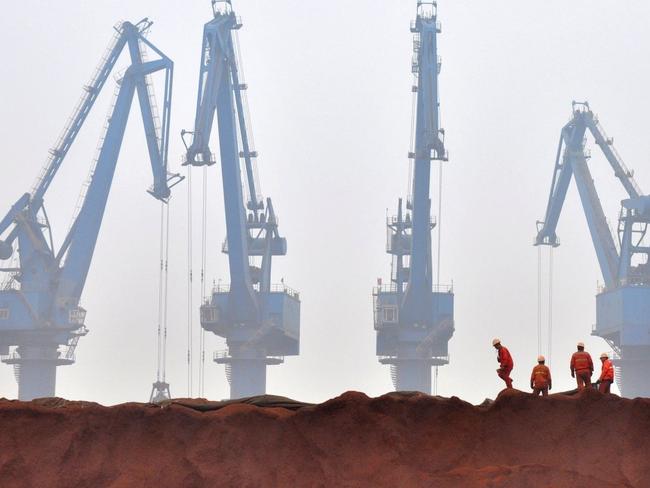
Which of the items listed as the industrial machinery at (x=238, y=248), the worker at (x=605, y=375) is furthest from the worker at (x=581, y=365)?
the industrial machinery at (x=238, y=248)

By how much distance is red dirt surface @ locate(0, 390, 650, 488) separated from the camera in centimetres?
2100

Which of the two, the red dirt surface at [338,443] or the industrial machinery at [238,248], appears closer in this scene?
the red dirt surface at [338,443]

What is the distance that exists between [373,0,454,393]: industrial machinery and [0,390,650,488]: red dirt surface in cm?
7913

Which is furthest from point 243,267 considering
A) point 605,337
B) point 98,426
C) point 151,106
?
point 98,426

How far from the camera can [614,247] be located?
398 feet

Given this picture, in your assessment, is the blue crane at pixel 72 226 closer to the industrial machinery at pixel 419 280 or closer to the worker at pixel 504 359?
the industrial machinery at pixel 419 280

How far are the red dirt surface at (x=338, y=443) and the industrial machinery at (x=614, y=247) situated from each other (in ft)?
317

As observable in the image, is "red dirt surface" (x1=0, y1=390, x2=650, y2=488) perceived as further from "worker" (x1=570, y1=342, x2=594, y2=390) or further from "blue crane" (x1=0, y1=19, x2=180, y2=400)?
"blue crane" (x1=0, y1=19, x2=180, y2=400)

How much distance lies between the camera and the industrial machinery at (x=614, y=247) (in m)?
118

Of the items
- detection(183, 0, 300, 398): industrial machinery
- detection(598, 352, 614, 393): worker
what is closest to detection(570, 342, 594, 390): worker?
detection(598, 352, 614, 393): worker

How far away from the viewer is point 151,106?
350 feet

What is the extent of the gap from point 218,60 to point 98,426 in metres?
84.7

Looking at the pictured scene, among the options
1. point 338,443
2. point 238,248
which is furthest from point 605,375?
point 238,248

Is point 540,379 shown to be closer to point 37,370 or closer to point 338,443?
point 338,443
